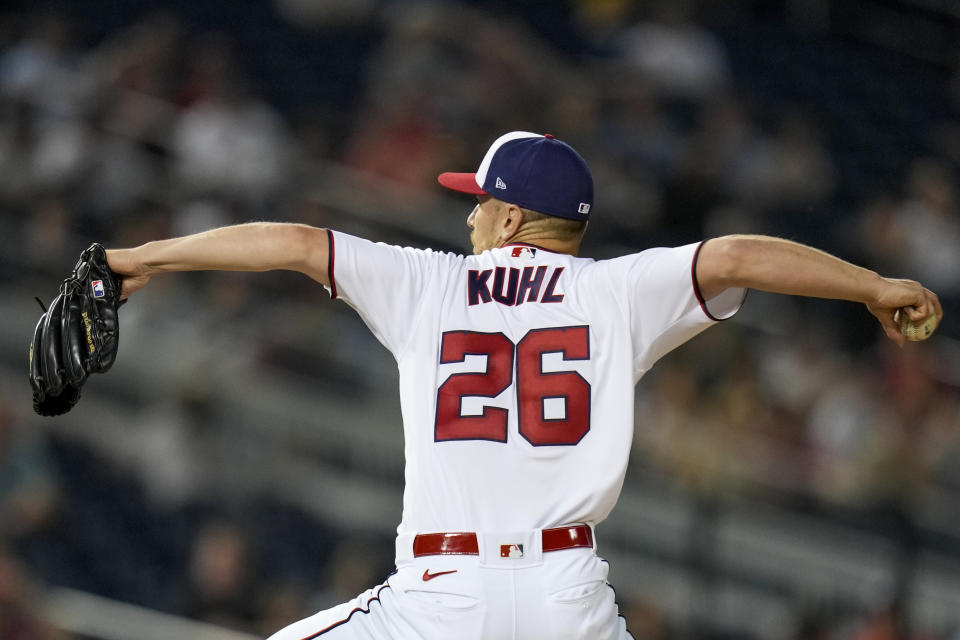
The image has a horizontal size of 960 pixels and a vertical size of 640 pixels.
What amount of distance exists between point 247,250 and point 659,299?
975mm

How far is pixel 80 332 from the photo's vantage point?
11.0 ft

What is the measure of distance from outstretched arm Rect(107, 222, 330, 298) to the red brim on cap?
530 mm

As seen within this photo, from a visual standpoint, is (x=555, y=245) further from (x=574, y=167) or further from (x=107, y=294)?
(x=107, y=294)

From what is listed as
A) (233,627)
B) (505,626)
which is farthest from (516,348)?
(233,627)

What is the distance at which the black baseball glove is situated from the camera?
10.9ft

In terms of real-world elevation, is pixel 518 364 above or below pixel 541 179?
below

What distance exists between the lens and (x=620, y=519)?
7.24 meters

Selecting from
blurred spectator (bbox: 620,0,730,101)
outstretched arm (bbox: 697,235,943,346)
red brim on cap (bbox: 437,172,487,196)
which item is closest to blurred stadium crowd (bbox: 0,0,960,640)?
blurred spectator (bbox: 620,0,730,101)

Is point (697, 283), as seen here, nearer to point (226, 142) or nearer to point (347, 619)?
point (347, 619)

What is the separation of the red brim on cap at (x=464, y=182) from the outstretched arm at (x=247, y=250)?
0.53 meters

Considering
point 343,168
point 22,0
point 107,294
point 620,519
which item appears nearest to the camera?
point 107,294

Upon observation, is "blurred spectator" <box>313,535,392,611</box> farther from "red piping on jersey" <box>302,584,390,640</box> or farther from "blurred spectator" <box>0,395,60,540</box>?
"red piping on jersey" <box>302,584,390,640</box>

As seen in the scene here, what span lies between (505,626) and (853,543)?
4.56 meters

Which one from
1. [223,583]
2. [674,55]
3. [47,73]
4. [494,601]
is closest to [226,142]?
[47,73]
